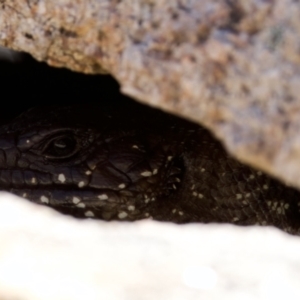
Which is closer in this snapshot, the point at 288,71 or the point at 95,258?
the point at 288,71

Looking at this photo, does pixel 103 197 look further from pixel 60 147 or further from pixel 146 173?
pixel 60 147

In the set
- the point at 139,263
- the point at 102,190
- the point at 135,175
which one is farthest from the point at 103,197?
the point at 139,263

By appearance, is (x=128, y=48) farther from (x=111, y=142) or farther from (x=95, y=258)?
(x=111, y=142)

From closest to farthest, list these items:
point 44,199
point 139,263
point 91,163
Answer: point 139,263 < point 44,199 < point 91,163

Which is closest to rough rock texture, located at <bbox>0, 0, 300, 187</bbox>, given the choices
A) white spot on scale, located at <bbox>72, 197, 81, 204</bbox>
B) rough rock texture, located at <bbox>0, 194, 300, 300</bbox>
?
rough rock texture, located at <bbox>0, 194, 300, 300</bbox>

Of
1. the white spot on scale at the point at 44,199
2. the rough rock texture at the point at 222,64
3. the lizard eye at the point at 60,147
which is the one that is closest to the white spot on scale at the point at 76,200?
the white spot on scale at the point at 44,199

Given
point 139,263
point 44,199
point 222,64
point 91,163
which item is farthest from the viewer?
point 91,163

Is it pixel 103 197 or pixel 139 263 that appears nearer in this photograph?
pixel 139 263

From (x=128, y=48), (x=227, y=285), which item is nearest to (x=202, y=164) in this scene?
(x=227, y=285)
